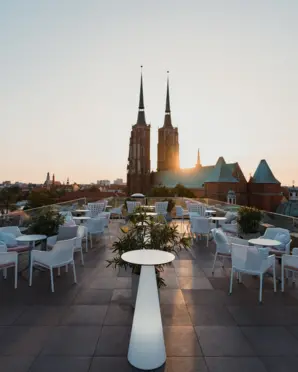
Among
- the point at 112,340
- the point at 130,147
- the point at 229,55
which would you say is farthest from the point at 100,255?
the point at 130,147

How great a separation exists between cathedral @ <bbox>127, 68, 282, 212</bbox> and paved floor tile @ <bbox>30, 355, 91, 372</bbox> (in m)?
39.7

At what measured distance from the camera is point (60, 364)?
92.7 inches

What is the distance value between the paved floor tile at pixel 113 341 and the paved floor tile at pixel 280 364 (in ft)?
4.16

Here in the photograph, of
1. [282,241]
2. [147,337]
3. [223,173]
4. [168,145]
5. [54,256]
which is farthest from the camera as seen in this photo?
[168,145]

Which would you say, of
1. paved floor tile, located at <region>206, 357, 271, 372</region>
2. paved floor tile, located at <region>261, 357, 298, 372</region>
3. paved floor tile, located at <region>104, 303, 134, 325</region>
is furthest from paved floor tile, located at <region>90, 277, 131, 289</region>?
paved floor tile, located at <region>261, 357, 298, 372</region>

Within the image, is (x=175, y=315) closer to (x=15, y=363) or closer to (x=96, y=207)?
(x=15, y=363)

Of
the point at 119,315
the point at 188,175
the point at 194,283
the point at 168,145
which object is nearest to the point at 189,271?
the point at 194,283

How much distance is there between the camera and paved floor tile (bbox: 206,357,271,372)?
2307 millimetres

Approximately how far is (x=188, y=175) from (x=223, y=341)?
5740 cm

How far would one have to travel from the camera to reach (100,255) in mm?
6477

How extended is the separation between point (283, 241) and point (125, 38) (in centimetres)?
735

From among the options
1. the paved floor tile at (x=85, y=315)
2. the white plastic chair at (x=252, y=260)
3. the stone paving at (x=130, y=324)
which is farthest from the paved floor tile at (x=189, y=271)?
the paved floor tile at (x=85, y=315)

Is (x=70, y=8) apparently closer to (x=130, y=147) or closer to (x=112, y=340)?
(x=112, y=340)

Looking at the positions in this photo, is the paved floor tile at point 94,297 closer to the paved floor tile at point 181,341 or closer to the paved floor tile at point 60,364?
the paved floor tile at point 181,341
